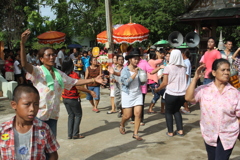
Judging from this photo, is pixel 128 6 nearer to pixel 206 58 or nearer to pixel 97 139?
pixel 206 58

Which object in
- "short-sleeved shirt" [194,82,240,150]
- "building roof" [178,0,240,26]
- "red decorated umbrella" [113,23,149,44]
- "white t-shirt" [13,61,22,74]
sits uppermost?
"building roof" [178,0,240,26]

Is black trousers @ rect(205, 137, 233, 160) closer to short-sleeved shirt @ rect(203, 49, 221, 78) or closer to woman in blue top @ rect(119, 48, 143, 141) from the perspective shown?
woman in blue top @ rect(119, 48, 143, 141)

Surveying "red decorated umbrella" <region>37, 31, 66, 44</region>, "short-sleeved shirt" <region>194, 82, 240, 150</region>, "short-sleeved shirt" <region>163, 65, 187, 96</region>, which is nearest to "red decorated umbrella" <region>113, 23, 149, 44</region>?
"red decorated umbrella" <region>37, 31, 66, 44</region>

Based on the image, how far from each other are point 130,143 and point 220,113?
8.53ft

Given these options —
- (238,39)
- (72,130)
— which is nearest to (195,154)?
(72,130)

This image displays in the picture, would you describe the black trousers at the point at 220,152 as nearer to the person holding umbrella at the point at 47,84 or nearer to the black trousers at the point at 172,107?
the person holding umbrella at the point at 47,84

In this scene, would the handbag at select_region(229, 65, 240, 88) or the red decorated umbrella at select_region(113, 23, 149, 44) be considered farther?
the red decorated umbrella at select_region(113, 23, 149, 44)

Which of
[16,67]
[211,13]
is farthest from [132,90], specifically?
[211,13]

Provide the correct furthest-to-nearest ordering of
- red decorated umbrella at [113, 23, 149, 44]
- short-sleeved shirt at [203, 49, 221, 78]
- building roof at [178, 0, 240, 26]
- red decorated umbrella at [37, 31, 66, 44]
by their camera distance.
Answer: building roof at [178, 0, 240, 26], red decorated umbrella at [37, 31, 66, 44], red decorated umbrella at [113, 23, 149, 44], short-sleeved shirt at [203, 49, 221, 78]

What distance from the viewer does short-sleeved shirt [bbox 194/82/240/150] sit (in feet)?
10.2

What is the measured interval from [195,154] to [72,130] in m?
2.50

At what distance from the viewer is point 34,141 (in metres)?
2.25

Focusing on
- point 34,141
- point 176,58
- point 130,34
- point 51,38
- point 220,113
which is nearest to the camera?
point 34,141

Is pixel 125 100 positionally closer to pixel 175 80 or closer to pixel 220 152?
pixel 175 80
